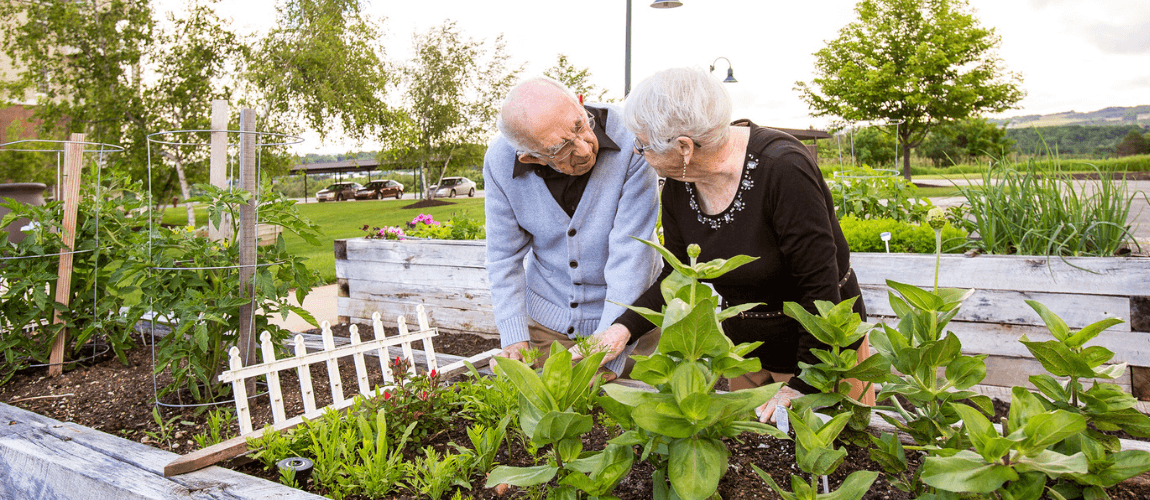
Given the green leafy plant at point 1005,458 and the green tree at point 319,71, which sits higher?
the green tree at point 319,71

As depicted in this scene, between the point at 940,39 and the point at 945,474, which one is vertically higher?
the point at 940,39

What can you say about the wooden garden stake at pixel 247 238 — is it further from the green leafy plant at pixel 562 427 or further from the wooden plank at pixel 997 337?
the wooden plank at pixel 997 337

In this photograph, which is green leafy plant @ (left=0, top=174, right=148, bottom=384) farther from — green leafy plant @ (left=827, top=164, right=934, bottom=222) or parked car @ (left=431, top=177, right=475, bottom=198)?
parked car @ (left=431, top=177, right=475, bottom=198)

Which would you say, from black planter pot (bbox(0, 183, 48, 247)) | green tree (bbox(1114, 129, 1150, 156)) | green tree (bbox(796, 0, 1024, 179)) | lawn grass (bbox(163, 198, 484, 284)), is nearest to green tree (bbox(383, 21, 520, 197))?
lawn grass (bbox(163, 198, 484, 284))

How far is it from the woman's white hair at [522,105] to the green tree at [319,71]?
1082cm

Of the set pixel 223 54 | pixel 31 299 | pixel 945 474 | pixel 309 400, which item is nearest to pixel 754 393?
pixel 945 474


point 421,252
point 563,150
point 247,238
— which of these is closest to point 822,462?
point 563,150

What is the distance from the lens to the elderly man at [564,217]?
5.40 feet

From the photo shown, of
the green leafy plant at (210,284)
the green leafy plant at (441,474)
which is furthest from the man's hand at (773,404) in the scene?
the green leafy plant at (210,284)

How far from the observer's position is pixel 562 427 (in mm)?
800

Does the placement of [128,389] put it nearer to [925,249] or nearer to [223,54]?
[925,249]

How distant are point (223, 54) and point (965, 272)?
12491mm

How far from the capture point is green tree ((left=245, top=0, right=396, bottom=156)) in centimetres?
1162

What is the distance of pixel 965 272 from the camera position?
8.97ft
